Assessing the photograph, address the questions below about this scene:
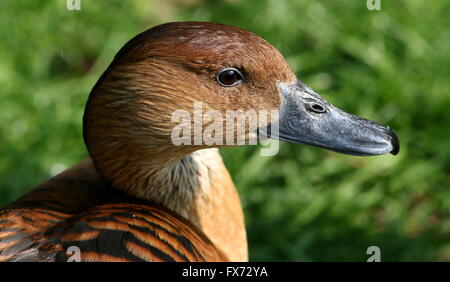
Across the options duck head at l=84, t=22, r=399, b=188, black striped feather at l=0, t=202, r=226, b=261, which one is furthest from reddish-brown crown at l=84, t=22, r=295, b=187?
black striped feather at l=0, t=202, r=226, b=261

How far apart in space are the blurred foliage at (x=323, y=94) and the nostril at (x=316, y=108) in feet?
3.96

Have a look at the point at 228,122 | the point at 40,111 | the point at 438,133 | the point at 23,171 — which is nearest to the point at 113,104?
the point at 228,122

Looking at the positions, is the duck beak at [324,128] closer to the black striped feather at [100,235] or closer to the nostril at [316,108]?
the nostril at [316,108]

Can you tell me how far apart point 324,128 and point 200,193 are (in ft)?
1.94

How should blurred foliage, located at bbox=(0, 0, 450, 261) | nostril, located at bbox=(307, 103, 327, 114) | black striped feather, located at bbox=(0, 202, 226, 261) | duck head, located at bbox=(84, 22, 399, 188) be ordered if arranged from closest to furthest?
1. black striped feather, located at bbox=(0, 202, 226, 261)
2. duck head, located at bbox=(84, 22, 399, 188)
3. nostril, located at bbox=(307, 103, 327, 114)
4. blurred foliage, located at bbox=(0, 0, 450, 261)

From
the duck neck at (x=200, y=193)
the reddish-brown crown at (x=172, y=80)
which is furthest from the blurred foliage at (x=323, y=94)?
the reddish-brown crown at (x=172, y=80)

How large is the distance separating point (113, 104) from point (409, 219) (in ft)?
6.56

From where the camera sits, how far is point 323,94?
157 inches

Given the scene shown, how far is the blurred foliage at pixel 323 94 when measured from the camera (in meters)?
3.46

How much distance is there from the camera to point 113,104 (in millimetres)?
2252

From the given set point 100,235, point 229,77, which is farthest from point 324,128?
point 100,235

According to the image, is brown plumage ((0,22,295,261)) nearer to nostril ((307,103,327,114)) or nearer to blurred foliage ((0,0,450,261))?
nostril ((307,103,327,114))

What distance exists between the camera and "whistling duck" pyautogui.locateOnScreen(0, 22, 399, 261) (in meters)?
2.16

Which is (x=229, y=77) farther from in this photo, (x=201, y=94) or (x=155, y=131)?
(x=155, y=131)
